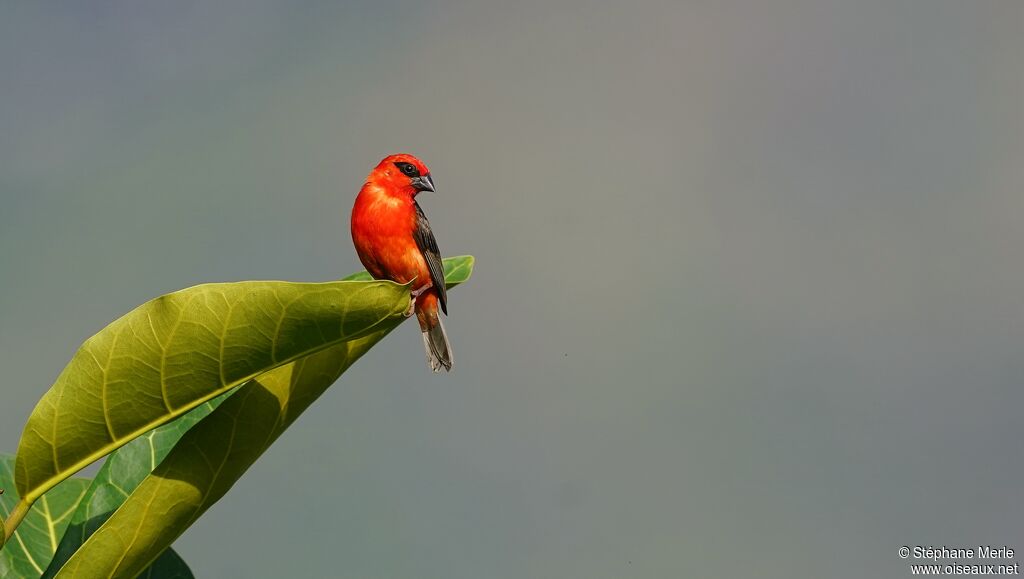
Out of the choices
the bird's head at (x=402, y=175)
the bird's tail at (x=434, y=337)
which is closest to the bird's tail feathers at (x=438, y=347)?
the bird's tail at (x=434, y=337)

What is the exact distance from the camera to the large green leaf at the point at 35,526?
131 inches

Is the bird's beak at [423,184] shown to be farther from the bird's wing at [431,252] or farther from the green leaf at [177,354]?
the green leaf at [177,354]

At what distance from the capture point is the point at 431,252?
4254mm

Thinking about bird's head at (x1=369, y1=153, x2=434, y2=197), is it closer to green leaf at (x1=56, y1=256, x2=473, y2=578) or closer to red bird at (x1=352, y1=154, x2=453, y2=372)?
red bird at (x1=352, y1=154, x2=453, y2=372)

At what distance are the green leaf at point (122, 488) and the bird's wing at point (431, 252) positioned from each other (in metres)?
1.08

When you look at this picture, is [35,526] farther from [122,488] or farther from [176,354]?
[176,354]

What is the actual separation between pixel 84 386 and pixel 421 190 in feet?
7.68

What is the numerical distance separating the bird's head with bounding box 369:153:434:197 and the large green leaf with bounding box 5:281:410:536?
6.80 feet

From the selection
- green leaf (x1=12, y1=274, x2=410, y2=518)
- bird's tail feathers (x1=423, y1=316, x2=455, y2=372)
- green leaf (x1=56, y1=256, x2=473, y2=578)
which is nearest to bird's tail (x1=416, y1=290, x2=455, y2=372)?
bird's tail feathers (x1=423, y1=316, x2=455, y2=372)

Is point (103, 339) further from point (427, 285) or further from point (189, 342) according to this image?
point (427, 285)

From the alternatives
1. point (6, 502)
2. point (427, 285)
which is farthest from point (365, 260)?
point (6, 502)

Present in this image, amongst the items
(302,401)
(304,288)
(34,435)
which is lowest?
(302,401)

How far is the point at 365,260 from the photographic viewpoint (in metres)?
4.33

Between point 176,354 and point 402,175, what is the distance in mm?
2240
